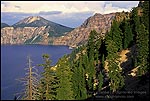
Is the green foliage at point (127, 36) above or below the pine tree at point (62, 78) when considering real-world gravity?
above

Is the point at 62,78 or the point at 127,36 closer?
the point at 62,78

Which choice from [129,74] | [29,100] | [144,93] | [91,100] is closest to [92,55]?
[129,74]

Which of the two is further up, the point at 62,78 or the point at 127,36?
the point at 127,36

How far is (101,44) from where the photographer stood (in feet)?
365

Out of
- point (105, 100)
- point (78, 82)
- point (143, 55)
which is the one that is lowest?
point (105, 100)

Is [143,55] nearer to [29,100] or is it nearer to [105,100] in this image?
[105,100]

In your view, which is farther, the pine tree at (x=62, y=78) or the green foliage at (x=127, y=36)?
the green foliage at (x=127, y=36)

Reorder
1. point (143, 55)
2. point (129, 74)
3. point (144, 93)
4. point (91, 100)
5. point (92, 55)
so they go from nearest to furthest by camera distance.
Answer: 1. point (144, 93)
2. point (91, 100)
3. point (143, 55)
4. point (129, 74)
5. point (92, 55)

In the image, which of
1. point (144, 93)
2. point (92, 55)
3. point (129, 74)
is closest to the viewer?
point (144, 93)

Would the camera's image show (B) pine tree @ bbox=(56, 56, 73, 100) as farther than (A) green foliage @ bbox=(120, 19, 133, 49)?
No

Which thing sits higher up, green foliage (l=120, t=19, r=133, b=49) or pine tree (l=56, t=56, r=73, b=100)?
green foliage (l=120, t=19, r=133, b=49)

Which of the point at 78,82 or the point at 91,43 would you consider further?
the point at 91,43

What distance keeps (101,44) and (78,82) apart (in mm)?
41581

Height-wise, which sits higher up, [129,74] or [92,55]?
[92,55]
